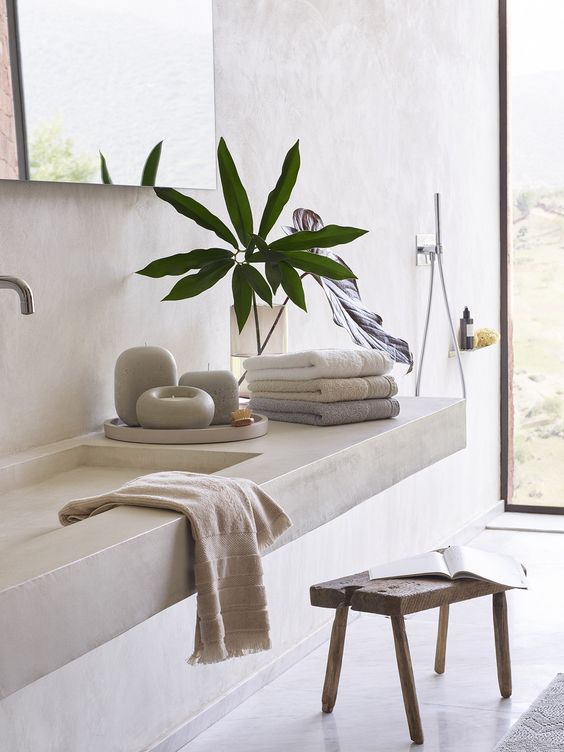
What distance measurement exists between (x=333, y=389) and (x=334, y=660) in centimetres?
83

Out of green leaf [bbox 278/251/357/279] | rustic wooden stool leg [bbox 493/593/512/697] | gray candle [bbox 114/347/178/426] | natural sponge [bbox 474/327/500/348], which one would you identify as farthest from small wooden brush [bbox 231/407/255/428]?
natural sponge [bbox 474/327/500/348]

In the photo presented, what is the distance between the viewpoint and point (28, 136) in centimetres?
218

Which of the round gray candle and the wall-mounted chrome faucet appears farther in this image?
the round gray candle

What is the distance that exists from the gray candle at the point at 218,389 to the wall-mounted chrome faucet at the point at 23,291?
0.59 metres

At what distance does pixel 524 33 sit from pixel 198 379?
4293mm

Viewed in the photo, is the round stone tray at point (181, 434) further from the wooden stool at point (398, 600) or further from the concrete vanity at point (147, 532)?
the wooden stool at point (398, 600)

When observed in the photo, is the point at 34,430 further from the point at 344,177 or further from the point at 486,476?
the point at 486,476

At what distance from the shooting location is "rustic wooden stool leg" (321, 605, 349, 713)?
282 cm

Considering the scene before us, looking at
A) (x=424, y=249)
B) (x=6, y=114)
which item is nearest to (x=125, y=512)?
(x=6, y=114)

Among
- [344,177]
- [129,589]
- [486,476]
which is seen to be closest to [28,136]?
[129,589]

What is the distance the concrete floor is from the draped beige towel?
1.18m

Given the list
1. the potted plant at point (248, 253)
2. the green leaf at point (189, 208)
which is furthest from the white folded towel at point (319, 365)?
the green leaf at point (189, 208)

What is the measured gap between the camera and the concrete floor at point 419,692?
2.75 meters

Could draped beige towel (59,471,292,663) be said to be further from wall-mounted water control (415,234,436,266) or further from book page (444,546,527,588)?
wall-mounted water control (415,234,436,266)
